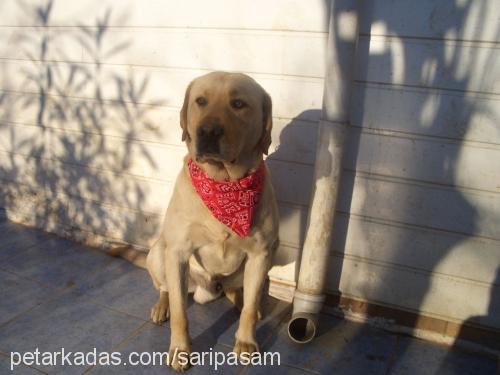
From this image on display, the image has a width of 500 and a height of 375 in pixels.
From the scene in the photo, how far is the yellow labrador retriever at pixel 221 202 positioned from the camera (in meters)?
2.16

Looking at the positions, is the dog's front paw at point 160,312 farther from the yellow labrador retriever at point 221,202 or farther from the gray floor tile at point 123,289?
the yellow labrador retriever at point 221,202

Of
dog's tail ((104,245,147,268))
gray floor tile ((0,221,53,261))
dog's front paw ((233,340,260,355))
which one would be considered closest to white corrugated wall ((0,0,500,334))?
dog's tail ((104,245,147,268))

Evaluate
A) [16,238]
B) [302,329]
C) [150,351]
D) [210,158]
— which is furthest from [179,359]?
[16,238]

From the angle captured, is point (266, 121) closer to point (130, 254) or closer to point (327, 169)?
point (327, 169)

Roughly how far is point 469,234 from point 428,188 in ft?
1.23

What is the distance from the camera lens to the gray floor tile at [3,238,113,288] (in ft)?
10.7

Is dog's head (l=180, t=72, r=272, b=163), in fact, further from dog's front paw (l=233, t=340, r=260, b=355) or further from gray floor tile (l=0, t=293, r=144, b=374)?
gray floor tile (l=0, t=293, r=144, b=374)

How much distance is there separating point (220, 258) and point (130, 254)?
138 cm

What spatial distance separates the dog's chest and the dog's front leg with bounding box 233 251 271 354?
0.29 feet

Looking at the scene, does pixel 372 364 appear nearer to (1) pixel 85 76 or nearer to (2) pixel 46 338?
(2) pixel 46 338

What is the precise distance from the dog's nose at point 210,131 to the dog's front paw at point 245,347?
4.33 ft

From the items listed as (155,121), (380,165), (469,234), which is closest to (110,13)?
(155,121)

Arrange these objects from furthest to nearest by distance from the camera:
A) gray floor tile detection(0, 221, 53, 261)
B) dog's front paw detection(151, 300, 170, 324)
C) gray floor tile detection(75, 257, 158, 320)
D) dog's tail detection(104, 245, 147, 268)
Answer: gray floor tile detection(0, 221, 53, 261) < dog's tail detection(104, 245, 147, 268) < gray floor tile detection(75, 257, 158, 320) < dog's front paw detection(151, 300, 170, 324)

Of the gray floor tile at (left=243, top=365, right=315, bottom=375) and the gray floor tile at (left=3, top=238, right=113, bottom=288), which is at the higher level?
the gray floor tile at (left=3, top=238, right=113, bottom=288)
